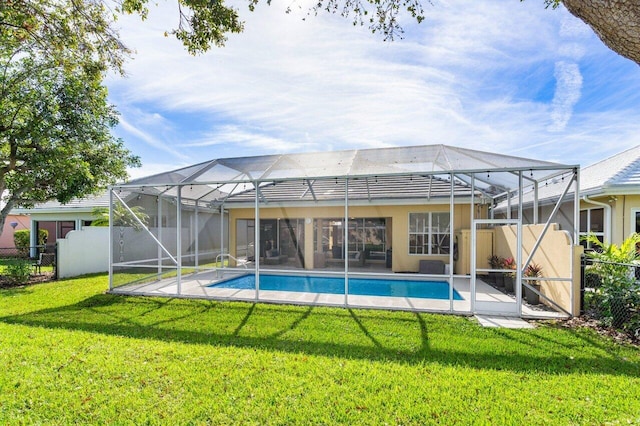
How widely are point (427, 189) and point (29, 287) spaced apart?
44.7 feet

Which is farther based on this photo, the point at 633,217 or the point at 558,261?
the point at 633,217

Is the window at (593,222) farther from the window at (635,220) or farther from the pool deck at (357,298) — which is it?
the pool deck at (357,298)

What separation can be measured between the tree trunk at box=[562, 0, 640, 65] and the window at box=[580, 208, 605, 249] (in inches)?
374

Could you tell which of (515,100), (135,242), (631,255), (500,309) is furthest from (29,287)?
(515,100)

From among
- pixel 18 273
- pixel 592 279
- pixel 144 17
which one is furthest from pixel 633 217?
pixel 18 273

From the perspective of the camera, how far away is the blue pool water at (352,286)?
31.1 ft

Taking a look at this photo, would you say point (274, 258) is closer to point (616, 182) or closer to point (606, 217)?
point (606, 217)

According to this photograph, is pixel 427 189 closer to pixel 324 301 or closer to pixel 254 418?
pixel 324 301

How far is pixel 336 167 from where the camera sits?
819cm

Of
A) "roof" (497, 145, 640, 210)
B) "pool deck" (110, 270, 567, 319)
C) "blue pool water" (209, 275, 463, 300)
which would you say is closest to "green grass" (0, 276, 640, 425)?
"pool deck" (110, 270, 567, 319)

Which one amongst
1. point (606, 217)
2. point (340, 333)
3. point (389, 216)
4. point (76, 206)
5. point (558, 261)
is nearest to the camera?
point (340, 333)

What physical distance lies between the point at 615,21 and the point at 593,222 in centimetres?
1059

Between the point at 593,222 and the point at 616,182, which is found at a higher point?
the point at 616,182

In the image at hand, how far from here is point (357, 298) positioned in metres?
8.12
